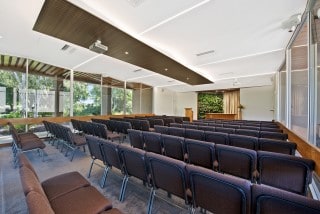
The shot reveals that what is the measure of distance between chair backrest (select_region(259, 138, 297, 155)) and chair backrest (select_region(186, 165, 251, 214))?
183 cm

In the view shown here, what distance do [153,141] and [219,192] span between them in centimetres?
213

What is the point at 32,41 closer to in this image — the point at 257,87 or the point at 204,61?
the point at 204,61

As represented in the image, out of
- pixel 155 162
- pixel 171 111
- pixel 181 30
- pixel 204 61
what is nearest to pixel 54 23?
pixel 181 30

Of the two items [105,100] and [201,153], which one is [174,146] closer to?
[201,153]

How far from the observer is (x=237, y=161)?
2.28 meters

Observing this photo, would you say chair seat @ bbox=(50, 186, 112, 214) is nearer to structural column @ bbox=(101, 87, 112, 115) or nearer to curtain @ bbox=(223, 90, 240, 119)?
structural column @ bbox=(101, 87, 112, 115)

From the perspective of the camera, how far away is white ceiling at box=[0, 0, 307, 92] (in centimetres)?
324

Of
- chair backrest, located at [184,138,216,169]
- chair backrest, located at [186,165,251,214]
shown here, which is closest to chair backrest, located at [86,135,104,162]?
chair backrest, located at [184,138,216,169]

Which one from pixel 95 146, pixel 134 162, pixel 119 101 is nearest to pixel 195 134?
pixel 134 162

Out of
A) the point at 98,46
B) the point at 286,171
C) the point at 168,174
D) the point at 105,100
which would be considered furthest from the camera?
the point at 105,100

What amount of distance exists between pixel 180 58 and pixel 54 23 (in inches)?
168

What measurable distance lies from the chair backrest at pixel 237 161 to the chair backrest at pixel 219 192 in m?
0.96

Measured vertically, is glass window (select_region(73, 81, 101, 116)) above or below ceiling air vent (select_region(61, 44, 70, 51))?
below

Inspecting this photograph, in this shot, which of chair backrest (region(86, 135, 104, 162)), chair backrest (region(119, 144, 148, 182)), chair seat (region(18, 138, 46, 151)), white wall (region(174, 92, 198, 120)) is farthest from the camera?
white wall (region(174, 92, 198, 120))
